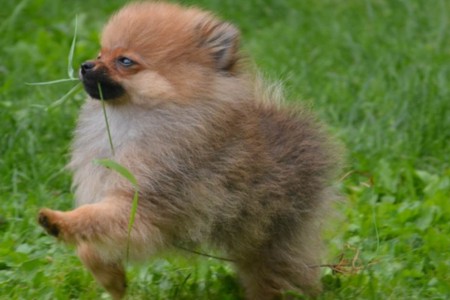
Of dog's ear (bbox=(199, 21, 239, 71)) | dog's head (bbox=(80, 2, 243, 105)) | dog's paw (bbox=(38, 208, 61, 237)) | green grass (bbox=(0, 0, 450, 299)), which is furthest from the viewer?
green grass (bbox=(0, 0, 450, 299))

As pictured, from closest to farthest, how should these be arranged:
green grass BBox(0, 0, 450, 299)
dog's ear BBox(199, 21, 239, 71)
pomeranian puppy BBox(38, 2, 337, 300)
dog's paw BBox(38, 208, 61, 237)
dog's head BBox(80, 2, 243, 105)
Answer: dog's paw BBox(38, 208, 61, 237) < pomeranian puppy BBox(38, 2, 337, 300) < dog's head BBox(80, 2, 243, 105) < dog's ear BBox(199, 21, 239, 71) < green grass BBox(0, 0, 450, 299)

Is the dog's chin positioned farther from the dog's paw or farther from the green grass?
the green grass

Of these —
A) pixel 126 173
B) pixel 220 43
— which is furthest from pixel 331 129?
pixel 126 173

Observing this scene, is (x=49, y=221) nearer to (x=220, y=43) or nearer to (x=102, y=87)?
(x=102, y=87)

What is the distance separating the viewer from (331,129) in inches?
254

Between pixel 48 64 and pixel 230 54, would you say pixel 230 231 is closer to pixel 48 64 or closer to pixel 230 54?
pixel 230 54

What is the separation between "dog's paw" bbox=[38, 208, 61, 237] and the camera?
422cm

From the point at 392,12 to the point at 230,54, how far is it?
422 centimetres

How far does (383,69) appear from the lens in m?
7.66

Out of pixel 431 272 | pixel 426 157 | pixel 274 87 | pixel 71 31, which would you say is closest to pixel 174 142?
pixel 274 87

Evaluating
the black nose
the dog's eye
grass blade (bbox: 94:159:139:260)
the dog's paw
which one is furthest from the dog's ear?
the dog's paw

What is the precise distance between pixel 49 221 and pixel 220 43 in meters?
1.15

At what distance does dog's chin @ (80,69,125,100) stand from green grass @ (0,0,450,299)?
0.87 metres

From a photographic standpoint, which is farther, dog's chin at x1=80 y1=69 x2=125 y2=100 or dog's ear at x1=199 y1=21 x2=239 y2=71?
dog's ear at x1=199 y1=21 x2=239 y2=71
